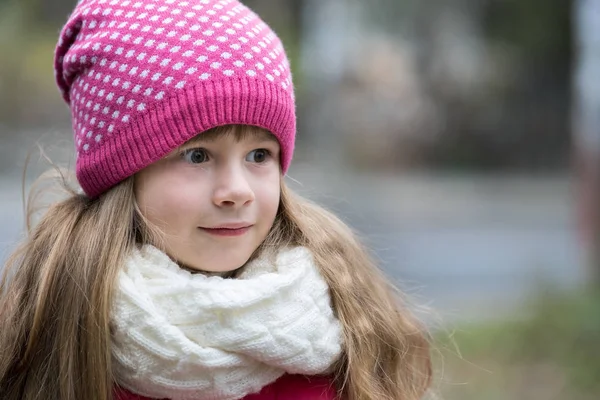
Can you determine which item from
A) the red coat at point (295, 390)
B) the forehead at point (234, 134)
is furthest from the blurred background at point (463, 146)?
the forehead at point (234, 134)

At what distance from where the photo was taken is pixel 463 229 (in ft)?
34.9

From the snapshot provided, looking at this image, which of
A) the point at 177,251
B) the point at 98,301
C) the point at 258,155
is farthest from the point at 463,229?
the point at 98,301

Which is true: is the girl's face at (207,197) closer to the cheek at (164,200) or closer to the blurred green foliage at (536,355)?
the cheek at (164,200)

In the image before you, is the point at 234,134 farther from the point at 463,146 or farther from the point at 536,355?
the point at 463,146

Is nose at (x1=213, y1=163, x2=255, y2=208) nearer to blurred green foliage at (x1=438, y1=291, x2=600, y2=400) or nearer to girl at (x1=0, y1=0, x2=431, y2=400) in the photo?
girl at (x1=0, y1=0, x2=431, y2=400)

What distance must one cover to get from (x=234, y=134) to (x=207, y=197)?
0.51ft

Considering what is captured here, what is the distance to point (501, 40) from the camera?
16.5 metres

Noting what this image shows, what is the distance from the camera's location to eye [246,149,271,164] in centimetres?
201

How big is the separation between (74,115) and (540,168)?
1516 centimetres

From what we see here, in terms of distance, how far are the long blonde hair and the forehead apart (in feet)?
0.67

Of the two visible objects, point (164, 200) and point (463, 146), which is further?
point (463, 146)

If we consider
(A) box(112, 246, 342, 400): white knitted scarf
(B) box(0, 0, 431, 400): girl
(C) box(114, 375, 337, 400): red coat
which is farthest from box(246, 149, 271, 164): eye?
(C) box(114, 375, 337, 400): red coat

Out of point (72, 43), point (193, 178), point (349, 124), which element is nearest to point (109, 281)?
point (193, 178)

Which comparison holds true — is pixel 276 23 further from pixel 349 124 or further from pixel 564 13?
pixel 564 13
